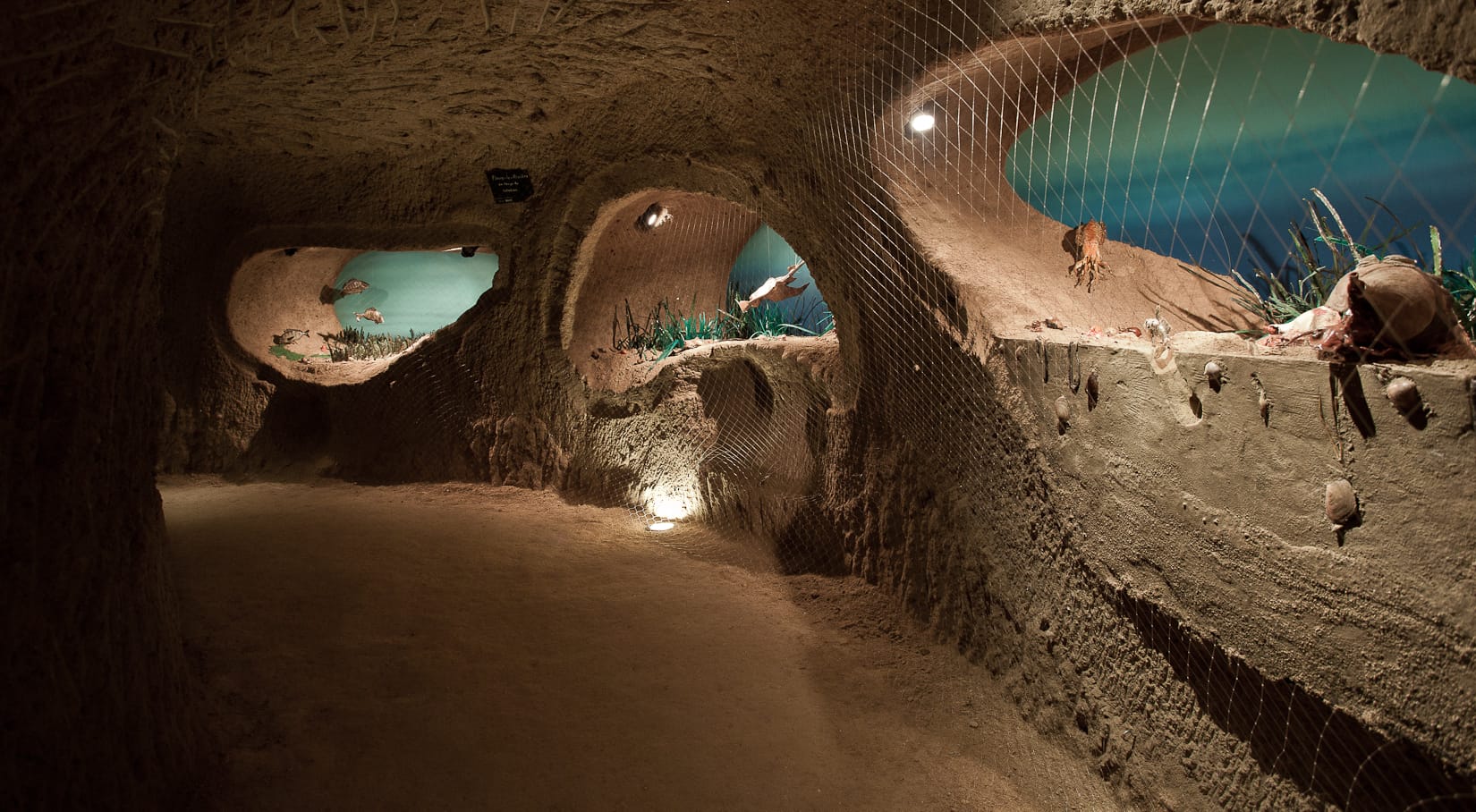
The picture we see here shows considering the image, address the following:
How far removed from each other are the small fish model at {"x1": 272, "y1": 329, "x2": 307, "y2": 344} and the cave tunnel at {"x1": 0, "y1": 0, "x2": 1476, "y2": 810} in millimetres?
1718

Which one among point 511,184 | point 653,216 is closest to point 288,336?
point 511,184

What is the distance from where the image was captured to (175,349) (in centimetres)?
597

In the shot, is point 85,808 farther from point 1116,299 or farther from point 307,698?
point 1116,299

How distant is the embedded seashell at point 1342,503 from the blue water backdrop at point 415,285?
881cm

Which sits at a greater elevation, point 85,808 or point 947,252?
point 947,252

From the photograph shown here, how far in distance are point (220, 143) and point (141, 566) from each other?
4.63 m

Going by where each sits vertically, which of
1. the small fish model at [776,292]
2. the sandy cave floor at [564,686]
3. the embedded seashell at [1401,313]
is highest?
the small fish model at [776,292]

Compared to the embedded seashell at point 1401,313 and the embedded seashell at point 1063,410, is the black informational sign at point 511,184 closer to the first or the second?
the embedded seashell at point 1063,410

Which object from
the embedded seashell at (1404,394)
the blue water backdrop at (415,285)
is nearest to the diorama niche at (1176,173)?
the embedded seashell at (1404,394)

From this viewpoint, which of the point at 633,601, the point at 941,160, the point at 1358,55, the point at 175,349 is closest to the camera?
the point at 1358,55

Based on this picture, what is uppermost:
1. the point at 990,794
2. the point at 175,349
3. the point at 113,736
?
the point at 175,349

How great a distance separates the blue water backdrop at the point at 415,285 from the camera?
9.06 m

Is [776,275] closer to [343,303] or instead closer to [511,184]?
[511,184]

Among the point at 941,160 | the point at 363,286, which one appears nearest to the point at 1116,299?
the point at 941,160
